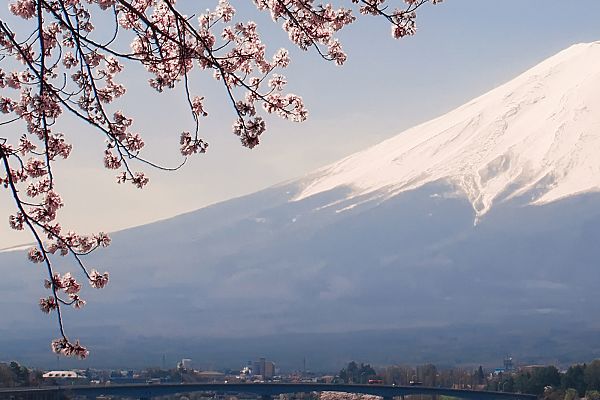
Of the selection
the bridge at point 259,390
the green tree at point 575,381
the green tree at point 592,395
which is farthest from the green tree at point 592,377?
the bridge at point 259,390

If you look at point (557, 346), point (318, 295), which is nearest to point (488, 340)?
point (557, 346)

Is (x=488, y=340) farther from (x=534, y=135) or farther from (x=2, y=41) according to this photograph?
(x=2, y=41)

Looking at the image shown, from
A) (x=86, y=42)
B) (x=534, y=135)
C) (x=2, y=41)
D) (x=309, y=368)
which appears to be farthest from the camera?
(x=534, y=135)

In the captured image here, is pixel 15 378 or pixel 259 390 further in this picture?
pixel 259 390

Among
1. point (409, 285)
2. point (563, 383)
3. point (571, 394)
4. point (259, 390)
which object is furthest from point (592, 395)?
point (409, 285)

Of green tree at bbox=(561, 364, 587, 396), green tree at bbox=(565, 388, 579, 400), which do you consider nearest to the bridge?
green tree at bbox=(561, 364, 587, 396)

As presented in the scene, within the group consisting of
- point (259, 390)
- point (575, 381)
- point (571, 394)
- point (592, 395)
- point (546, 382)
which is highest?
point (259, 390)

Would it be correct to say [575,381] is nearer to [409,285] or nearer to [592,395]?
[592,395]

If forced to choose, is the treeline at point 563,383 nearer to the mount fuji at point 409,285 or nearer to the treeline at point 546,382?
the treeline at point 546,382

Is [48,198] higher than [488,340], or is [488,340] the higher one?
[488,340]

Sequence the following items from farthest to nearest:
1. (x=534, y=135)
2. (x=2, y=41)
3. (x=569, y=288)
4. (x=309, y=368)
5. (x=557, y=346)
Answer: (x=534, y=135) → (x=569, y=288) → (x=557, y=346) → (x=309, y=368) → (x=2, y=41)

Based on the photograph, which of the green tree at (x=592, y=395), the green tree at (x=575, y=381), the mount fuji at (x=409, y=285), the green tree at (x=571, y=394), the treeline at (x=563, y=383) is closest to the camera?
the green tree at (x=592, y=395)

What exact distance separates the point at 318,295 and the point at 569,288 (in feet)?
109

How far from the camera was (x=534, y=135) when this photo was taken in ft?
652
